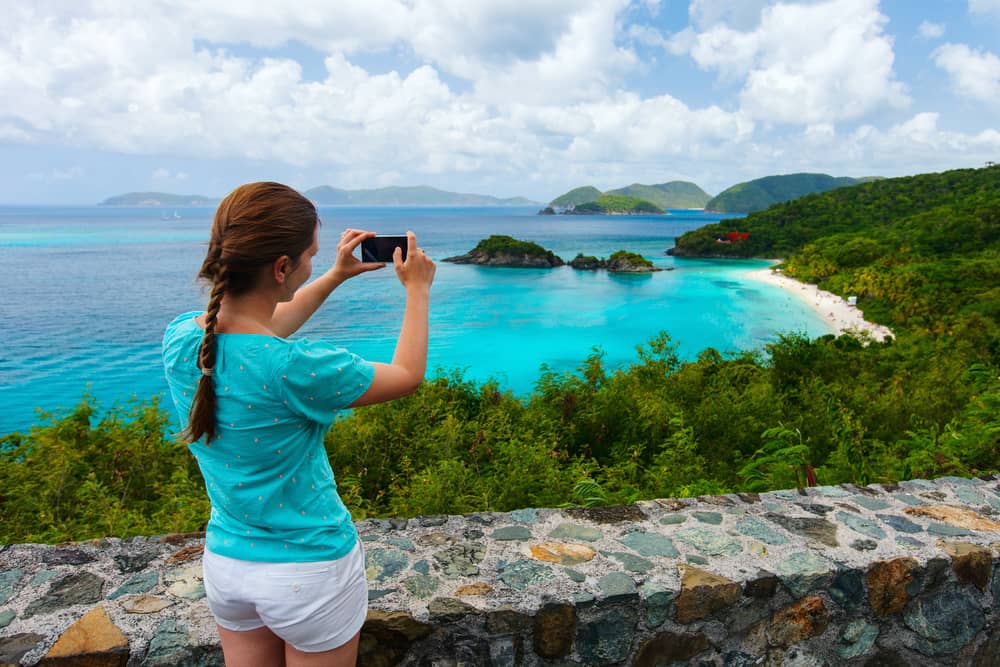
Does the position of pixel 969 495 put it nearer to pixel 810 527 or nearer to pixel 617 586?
pixel 810 527

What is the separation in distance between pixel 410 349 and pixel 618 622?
5.08 feet

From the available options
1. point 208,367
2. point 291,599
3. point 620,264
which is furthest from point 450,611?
point 620,264

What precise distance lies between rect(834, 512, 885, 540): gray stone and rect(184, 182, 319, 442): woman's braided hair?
294 cm

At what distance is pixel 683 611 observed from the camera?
2.33m

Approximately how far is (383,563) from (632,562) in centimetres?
108

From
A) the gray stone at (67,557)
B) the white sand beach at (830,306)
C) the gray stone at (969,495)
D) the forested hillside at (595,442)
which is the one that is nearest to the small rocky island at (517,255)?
the white sand beach at (830,306)

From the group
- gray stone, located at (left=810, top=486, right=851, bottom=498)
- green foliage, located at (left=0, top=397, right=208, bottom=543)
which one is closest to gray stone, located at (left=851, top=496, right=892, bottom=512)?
gray stone, located at (left=810, top=486, right=851, bottom=498)

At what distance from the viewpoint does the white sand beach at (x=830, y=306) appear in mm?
28186

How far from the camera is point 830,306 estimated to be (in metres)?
37.4

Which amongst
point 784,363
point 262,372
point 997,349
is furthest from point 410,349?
point 997,349

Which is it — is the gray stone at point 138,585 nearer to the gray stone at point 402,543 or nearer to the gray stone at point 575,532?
the gray stone at point 402,543

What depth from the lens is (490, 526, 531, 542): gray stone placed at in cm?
278

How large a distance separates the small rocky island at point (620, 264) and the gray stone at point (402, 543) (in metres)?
62.0

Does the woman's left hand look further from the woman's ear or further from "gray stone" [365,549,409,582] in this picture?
"gray stone" [365,549,409,582]
